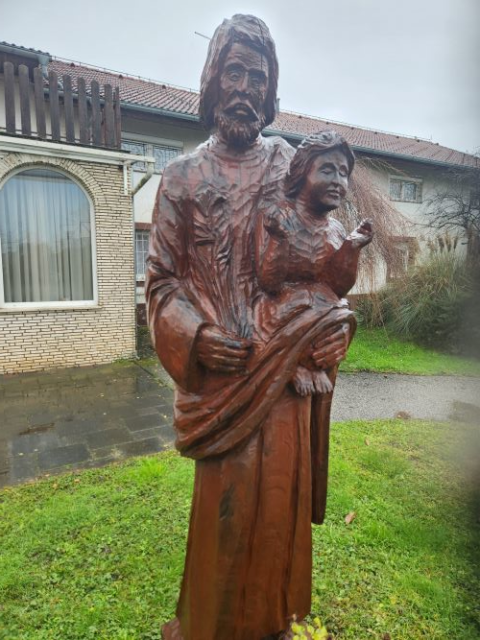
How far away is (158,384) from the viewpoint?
7.26 m

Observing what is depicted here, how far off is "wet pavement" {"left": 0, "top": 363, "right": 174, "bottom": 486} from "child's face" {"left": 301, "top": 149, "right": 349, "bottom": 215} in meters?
4.01

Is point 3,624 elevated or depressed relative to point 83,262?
depressed

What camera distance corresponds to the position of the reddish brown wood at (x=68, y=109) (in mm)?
7781

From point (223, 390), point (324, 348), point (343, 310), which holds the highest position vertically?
point (343, 310)

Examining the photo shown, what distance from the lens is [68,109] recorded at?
780 cm

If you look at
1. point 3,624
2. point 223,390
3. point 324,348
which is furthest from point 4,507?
point 324,348

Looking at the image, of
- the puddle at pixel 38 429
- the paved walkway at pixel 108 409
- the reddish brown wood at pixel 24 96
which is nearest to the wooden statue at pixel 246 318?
the paved walkway at pixel 108 409

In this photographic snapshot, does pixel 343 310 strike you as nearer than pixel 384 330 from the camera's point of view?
Yes

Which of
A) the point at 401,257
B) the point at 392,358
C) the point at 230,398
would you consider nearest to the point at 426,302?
the point at 401,257

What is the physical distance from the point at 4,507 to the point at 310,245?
359cm

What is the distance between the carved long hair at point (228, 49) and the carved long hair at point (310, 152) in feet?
1.07

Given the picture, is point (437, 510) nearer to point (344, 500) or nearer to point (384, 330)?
point (344, 500)

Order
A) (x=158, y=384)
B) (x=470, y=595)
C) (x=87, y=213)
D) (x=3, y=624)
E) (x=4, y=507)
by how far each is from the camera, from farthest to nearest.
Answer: (x=87, y=213) → (x=158, y=384) → (x=4, y=507) → (x=470, y=595) → (x=3, y=624)

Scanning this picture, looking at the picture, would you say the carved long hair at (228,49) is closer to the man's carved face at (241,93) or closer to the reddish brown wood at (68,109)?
the man's carved face at (241,93)
